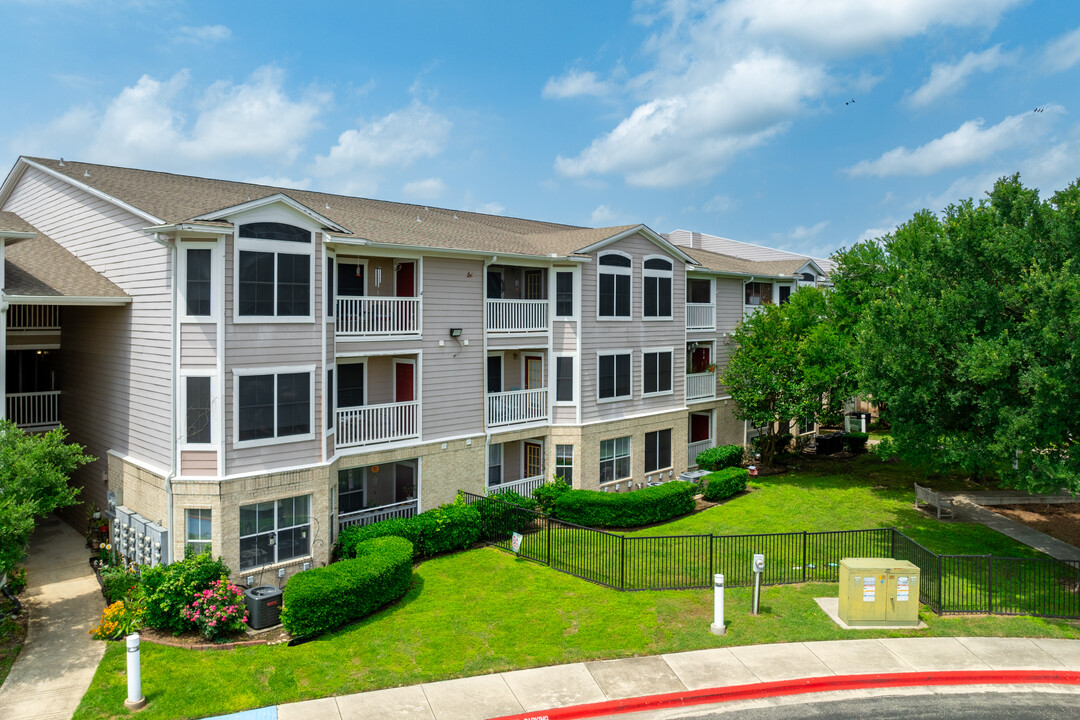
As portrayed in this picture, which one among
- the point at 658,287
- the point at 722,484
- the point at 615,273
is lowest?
the point at 722,484

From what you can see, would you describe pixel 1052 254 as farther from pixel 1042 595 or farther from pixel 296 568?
pixel 296 568

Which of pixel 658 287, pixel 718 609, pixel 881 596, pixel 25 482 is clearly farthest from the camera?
pixel 658 287

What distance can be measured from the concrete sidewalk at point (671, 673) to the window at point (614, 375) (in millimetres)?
11868

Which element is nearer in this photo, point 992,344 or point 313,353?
point 992,344

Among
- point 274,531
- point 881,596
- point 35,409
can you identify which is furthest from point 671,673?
point 35,409

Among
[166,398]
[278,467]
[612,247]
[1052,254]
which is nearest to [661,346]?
[612,247]

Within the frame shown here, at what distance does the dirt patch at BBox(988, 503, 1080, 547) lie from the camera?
2114 cm

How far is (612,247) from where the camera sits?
2406cm

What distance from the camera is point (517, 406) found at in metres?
22.6

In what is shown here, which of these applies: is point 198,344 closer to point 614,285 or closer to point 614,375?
point 614,285

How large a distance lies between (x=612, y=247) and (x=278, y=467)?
1338 centimetres

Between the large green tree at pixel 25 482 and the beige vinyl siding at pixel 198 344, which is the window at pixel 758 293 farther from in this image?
the large green tree at pixel 25 482

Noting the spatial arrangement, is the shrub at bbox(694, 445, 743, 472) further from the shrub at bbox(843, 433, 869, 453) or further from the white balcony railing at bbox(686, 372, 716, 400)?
the shrub at bbox(843, 433, 869, 453)

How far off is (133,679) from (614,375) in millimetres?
16970
